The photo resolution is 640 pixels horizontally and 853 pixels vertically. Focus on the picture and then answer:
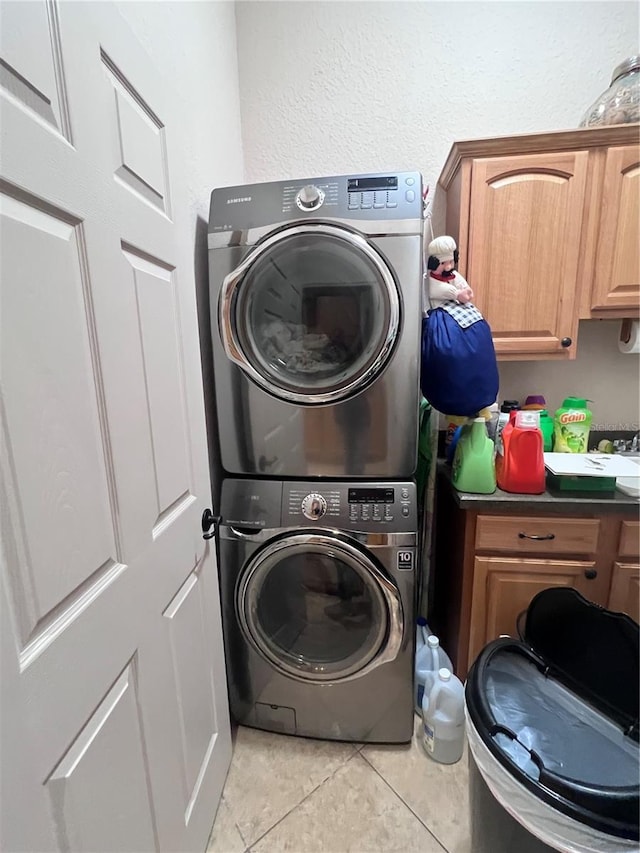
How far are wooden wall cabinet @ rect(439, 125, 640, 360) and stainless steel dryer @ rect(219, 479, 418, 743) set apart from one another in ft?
2.89

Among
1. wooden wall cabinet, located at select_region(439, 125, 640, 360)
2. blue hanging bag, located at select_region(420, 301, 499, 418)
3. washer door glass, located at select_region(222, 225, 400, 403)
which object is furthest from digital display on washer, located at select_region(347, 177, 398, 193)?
wooden wall cabinet, located at select_region(439, 125, 640, 360)

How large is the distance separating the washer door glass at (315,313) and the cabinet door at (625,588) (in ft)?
3.68

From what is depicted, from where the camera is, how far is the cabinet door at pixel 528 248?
1.44 meters

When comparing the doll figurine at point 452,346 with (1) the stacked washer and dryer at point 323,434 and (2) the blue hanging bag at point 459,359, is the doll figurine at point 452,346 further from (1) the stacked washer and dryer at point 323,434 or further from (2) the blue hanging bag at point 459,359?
(1) the stacked washer and dryer at point 323,434

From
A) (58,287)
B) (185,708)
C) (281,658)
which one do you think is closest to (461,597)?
(281,658)

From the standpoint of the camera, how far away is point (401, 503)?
1210 millimetres

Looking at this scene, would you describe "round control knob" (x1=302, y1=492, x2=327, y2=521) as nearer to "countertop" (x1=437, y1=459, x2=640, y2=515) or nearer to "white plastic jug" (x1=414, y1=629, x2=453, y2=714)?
"countertop" (x1=437, y1=459, x2=640, y2=515)

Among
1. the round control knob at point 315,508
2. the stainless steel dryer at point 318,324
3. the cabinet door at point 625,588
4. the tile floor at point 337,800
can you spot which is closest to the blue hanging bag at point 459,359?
the stainless steel dryer at point 318,324

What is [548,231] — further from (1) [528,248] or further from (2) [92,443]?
(2) [92,443]

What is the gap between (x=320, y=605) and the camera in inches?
53.7

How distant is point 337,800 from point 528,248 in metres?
2.01

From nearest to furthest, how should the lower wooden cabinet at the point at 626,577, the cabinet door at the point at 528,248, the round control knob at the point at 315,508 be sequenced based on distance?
1. the round control knob at the point at 315,508
2. the lower wooden cabinet at the point at 626,577
3. the cabinet door at the point at 528,248

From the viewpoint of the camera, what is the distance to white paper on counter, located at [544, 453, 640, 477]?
135 centimetres

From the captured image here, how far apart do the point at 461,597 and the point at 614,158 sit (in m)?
1.69
